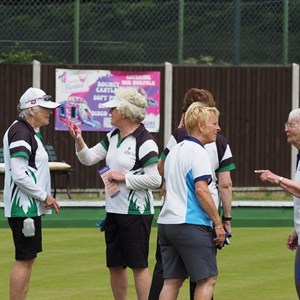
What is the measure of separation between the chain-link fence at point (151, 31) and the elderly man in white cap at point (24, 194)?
487 inches

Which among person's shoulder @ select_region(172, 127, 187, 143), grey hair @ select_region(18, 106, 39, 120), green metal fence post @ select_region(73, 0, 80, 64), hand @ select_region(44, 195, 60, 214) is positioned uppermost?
green metal fence post @ select_region(73, 0, 80, 64)

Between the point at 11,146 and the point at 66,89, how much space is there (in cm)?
1251

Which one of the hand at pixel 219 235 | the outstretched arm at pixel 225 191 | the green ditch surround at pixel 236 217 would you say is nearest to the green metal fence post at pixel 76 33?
the green ditch surround at pixel 236 217

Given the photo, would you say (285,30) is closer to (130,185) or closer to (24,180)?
(130,185)

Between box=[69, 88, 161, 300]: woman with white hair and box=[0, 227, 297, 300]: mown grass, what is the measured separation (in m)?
1.33

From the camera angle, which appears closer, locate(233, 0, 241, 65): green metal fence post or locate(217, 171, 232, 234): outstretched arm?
locate(217, 171, 232, 234): outstretched arm

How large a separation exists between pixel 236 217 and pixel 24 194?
906 centimetres

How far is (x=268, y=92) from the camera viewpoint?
22.9 meters

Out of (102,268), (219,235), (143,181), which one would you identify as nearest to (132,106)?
(143,181)

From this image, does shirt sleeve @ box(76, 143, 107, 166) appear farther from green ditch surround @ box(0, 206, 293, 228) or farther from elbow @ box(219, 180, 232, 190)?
green ditch surround @ box(0, 206, 293, 228)

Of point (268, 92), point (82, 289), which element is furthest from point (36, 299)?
point (268, 92)

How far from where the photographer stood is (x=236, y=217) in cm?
1820

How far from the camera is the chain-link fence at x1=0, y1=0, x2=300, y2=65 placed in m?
21.9

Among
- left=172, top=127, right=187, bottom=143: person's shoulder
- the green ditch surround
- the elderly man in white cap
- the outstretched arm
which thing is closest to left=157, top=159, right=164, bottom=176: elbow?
left=172, top=127, right=187, bottom=143: person's shoulder
